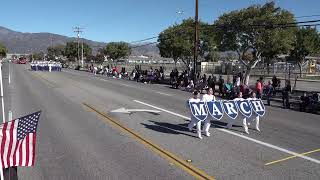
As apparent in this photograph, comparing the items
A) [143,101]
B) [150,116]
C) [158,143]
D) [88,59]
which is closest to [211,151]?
[158,143]

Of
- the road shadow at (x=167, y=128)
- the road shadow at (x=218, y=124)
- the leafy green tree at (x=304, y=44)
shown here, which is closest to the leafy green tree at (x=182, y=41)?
the leafy green tree at (x=304, y=44)

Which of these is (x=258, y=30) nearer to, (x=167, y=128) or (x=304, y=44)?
(x=167, y=128)

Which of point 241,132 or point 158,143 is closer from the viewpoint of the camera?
point 158,143

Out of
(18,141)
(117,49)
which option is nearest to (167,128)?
(18,141)

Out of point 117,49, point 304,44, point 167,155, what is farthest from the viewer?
point 117,49

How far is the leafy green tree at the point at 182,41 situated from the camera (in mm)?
49697

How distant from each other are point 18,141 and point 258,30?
2852cm

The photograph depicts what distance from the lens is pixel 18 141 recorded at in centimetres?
744

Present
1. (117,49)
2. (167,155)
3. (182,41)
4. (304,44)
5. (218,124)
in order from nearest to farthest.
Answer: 1. (167,155)
2. (218,124)
3. (182,41)
4. (304,44)
5. (117,49)

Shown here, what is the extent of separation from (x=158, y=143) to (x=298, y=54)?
48.4 metres

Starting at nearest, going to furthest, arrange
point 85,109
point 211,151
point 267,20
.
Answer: point 211,151, point 85,109, point 267,20

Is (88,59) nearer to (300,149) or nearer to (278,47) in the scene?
(278,47)

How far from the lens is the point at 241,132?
14.5 metres

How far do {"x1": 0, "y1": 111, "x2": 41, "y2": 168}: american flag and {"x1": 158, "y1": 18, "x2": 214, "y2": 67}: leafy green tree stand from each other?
4162 centimetres
